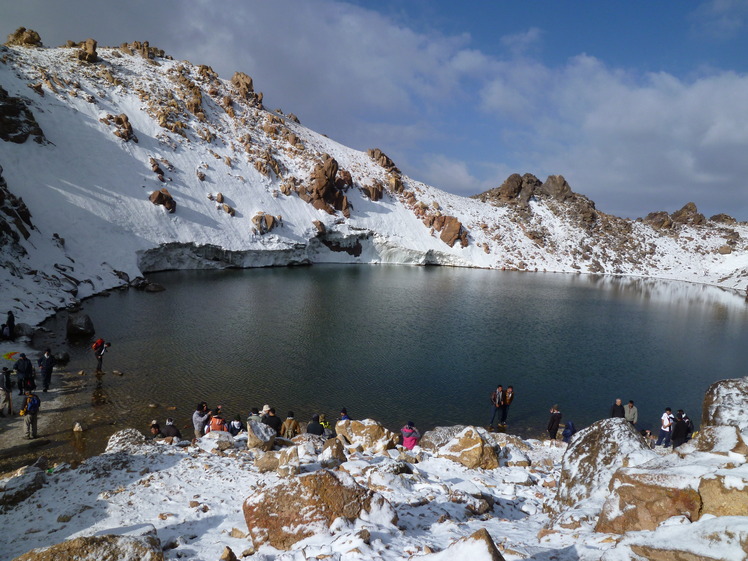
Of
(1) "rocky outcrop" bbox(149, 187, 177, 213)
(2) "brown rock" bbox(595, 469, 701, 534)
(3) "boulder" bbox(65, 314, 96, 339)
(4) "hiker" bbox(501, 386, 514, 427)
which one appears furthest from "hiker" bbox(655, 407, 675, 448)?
(1) "rocky outcrop" bbox(149, 187, 177, 213)

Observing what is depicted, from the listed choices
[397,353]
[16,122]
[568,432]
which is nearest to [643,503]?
[568,432]

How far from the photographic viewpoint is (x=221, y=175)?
234 feet

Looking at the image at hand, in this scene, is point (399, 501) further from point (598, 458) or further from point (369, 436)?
point (369, 436)

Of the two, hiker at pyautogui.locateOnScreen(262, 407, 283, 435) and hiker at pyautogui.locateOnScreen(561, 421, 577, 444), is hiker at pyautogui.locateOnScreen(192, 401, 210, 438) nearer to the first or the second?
hiker at pyautogui.locateOnScreen(262, 407, 283, 435)

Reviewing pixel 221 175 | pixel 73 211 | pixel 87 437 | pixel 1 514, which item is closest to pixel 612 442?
pixel 1 514

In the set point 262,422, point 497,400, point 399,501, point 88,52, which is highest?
point 88,52

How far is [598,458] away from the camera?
8398 millimetres

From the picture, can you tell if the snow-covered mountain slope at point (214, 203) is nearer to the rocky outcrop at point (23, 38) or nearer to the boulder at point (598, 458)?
the rocky outcrop at point (23, 38)

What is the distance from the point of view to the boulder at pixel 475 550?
470cm

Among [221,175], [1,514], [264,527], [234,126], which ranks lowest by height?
[1,514]

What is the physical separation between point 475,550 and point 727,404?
7.48m

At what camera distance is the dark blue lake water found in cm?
1986

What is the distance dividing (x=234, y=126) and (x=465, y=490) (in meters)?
90.0

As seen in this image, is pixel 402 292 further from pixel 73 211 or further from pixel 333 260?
pixel 73 211
